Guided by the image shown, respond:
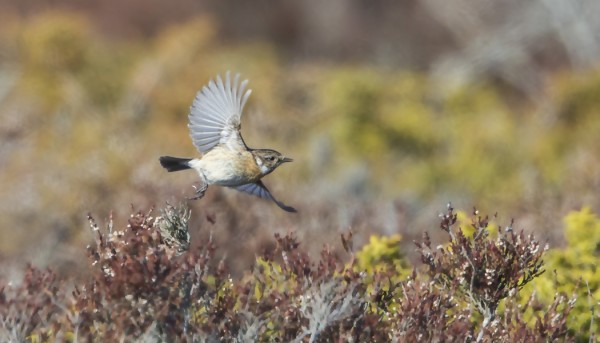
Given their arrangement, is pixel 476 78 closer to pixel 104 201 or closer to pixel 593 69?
pixel 593 69

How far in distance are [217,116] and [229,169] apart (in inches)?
13.4

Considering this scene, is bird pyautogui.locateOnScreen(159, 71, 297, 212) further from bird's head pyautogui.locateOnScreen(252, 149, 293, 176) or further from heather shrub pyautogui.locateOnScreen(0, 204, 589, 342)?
heather shrub pyautogui.locateOnScreen(0, 204, 589, 342)

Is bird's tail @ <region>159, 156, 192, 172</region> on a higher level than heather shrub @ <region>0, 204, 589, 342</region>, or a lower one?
higher

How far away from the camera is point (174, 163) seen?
6645 millimetres

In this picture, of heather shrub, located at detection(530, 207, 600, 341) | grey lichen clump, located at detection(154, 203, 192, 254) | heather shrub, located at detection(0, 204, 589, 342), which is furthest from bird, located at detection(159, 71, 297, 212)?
heather shrub, located at detection(530, 207, 600, 341)

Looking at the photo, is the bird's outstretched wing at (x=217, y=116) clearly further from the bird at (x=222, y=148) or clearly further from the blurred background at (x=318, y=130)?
the blurred background at (x=318, y=130)

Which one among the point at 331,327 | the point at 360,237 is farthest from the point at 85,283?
the point at 360,237

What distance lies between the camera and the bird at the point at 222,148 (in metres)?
6.47

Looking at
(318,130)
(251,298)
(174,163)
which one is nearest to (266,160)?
(174,163)

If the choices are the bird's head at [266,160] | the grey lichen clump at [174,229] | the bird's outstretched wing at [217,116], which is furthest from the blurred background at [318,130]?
the bird's outstretched wing at [217,116]

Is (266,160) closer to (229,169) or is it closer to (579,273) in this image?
(229,169)

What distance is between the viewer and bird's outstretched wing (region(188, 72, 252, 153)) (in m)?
6.54

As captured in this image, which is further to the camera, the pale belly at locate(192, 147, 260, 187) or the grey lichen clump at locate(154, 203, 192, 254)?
the pale belly at locate(192, 147, 260, 187)

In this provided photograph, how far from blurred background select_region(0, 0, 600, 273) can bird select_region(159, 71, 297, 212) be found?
0.51 m
